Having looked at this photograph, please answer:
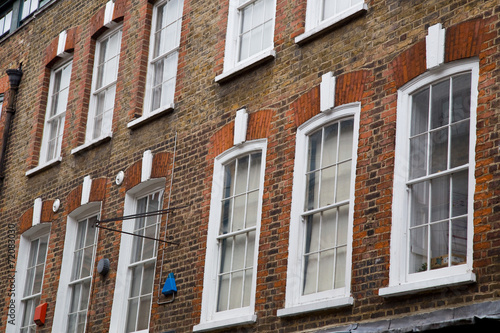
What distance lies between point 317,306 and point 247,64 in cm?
388

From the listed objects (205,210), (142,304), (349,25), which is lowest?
(142,304)

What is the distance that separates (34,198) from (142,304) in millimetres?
4570

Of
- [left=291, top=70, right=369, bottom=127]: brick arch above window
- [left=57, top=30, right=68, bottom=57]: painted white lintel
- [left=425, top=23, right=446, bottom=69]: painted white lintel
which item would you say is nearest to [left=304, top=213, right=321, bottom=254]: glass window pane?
[left=291, top=70, right=369, bottom=127]: brick arch above window

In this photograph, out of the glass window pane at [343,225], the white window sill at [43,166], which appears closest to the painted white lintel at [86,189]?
the white window sill at [43,166]

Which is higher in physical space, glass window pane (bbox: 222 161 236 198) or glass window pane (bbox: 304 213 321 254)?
glass window pane (bbox: 222 161 236 198)

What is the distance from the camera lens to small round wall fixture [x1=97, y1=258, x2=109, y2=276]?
14.5 metres

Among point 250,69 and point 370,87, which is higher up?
point 250,69

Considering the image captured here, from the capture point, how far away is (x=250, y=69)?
12.9 meters

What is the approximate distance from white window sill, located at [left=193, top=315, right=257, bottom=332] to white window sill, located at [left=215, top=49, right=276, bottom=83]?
344 centimetres

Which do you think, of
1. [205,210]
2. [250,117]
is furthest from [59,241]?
[250,117]

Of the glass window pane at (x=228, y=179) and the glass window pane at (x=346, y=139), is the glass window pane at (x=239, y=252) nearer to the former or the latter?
the glass window pane at (x=228, y=179)

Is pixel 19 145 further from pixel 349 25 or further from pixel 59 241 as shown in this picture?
pixel 349 25

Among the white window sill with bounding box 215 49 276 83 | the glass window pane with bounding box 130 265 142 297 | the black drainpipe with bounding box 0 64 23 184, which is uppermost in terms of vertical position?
the black drainpipe with bounding box 0 64 23 184

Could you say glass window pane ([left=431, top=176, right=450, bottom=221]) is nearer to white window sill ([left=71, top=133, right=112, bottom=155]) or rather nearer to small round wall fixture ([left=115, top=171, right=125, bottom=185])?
small round wall fixture ([left=115, top=171, right=125, bottom=185])
